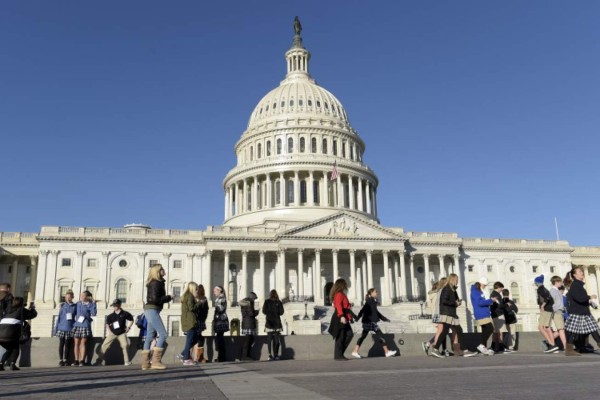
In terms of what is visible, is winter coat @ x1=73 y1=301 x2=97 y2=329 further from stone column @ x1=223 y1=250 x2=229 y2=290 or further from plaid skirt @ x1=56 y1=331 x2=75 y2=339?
stone column @ x1=223 y1=250 x2=229 y2=290

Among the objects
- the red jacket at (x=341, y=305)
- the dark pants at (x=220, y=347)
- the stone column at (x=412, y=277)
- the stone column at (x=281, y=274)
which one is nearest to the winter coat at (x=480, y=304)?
the red jacket at (x=341, y=305)

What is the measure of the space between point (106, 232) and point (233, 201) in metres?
28.2

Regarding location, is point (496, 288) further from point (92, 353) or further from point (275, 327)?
point (92, 353)

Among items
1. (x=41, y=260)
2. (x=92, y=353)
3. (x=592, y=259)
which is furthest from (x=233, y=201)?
(x=92, y=353)

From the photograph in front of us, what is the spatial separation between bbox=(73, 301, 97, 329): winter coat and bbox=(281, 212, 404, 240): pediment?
4948cm

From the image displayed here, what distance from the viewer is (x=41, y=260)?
220ft

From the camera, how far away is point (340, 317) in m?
18.2

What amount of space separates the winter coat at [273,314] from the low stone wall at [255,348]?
34.4 inches

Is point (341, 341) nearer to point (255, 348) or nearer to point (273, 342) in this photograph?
point (273, 342)

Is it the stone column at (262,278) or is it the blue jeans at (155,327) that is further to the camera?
the stone column at (262,278)

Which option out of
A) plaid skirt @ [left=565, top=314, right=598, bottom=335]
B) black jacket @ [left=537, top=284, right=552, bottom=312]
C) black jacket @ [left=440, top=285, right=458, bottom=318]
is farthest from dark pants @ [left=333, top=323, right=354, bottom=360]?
black jacket @ [left=537, top=284, right=552, bottom=312]

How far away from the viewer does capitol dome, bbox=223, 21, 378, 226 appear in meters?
86.5

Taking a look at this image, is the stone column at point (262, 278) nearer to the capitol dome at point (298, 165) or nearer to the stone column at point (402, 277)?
the capitol dome at point (298, 165)

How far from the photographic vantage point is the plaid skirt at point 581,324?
16594mm
